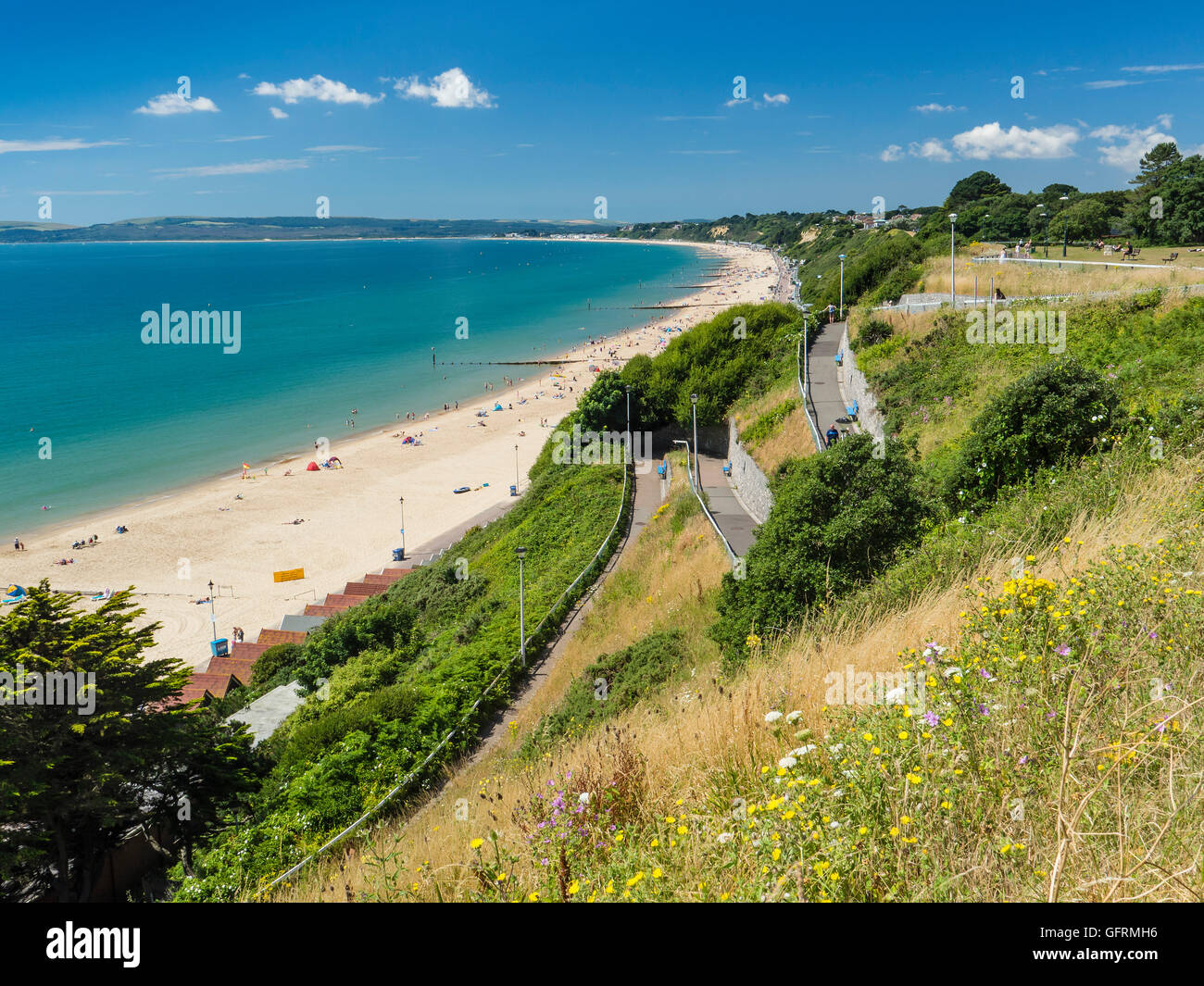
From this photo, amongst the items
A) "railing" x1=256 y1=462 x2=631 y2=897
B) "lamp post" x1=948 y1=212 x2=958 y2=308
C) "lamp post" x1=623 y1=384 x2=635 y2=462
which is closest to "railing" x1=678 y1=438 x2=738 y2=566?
"railing" x1=256 y1=462 x2=631 y2=897

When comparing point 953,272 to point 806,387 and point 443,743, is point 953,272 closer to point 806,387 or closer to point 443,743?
point 806,387

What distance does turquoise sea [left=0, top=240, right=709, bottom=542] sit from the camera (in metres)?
52.2

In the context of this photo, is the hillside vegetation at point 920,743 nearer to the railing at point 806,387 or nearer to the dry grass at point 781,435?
the railing at point 806,387

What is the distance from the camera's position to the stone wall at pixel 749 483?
23.7 metres

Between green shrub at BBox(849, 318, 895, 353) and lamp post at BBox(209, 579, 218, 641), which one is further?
lamp post at BBox(209, 579, 218, 641)

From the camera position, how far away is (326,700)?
62.2ft

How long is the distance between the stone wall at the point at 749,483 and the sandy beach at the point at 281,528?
16.7 metres

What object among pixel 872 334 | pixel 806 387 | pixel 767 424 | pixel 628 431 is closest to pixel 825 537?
pixel 767 424

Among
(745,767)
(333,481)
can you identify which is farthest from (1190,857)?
(333,481)

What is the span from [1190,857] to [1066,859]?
0.45 meters

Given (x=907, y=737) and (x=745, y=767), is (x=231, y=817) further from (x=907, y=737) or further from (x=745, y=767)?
(x=907, y=737)

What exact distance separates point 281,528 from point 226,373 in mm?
47904

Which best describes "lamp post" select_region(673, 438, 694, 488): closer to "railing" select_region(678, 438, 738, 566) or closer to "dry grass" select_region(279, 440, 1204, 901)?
"railing" select_region(678, 438, 738, 566)

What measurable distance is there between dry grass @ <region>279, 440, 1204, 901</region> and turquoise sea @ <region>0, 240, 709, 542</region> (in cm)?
4624
